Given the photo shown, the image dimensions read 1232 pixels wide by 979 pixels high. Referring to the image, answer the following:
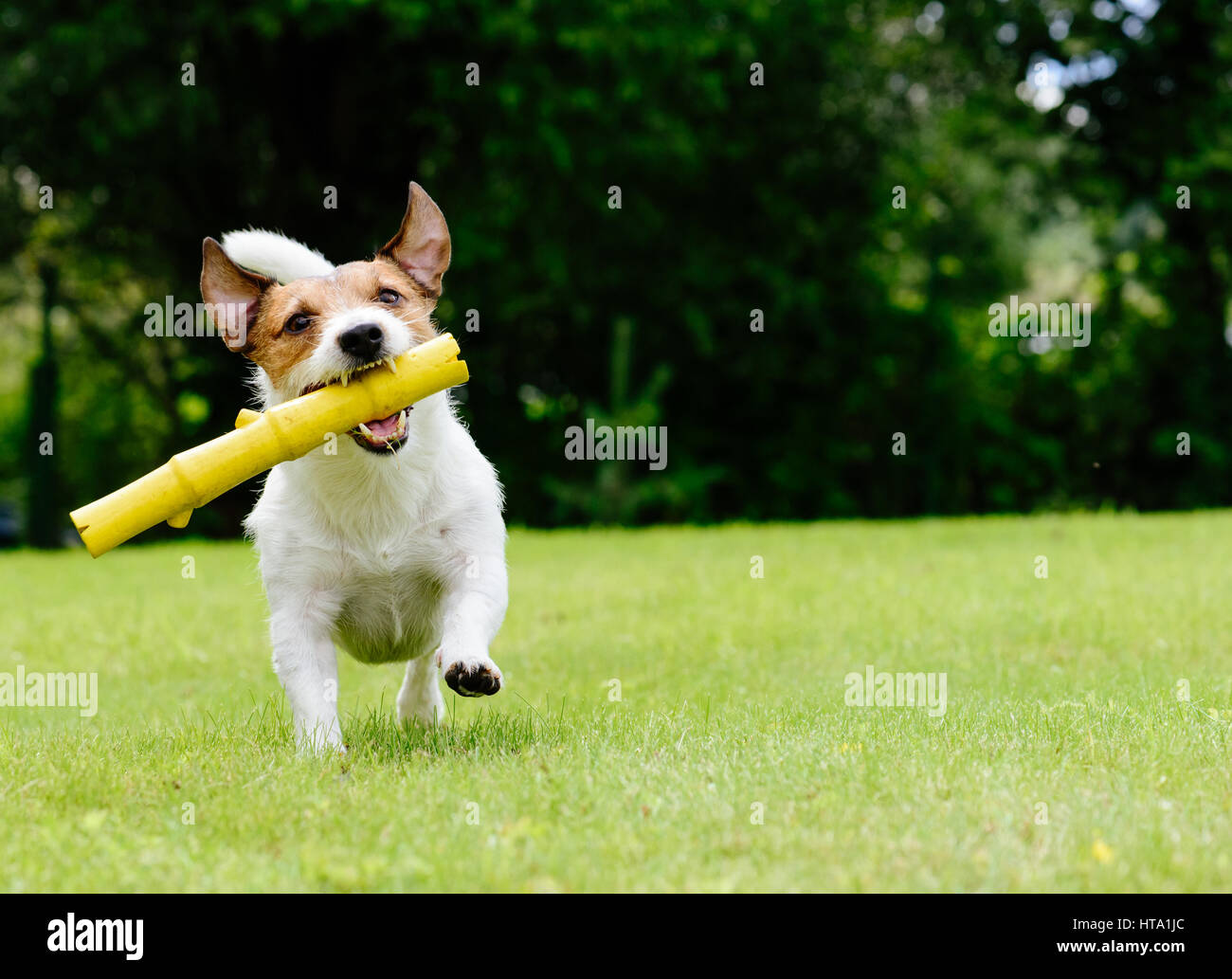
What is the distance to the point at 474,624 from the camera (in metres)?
4.85

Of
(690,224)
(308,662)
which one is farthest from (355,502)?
→ (690,224)

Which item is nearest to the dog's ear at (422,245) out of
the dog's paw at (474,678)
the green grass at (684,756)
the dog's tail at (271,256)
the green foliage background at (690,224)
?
the dog's tail at (271,256)

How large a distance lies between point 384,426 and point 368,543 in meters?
0.49

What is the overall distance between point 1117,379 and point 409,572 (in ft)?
61.0

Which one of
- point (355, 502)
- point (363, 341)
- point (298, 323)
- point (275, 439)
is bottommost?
point (355, 502)

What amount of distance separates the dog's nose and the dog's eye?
0.37 m

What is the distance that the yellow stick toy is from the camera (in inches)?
193

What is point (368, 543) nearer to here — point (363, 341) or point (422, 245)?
point (363, 341)

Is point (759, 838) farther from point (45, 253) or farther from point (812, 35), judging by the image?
point (45, 253)

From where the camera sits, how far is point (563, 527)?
18953 mm

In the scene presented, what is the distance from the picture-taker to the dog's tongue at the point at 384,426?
5.07m

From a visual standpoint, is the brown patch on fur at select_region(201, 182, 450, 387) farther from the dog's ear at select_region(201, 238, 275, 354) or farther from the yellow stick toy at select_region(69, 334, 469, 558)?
the yellow stick toy at select_region(69, 334, 469, 558)

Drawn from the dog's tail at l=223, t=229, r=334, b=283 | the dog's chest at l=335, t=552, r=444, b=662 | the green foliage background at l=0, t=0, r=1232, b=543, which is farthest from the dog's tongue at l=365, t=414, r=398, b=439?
the green foliage background at l=0, t=0, r=1232, b=543
